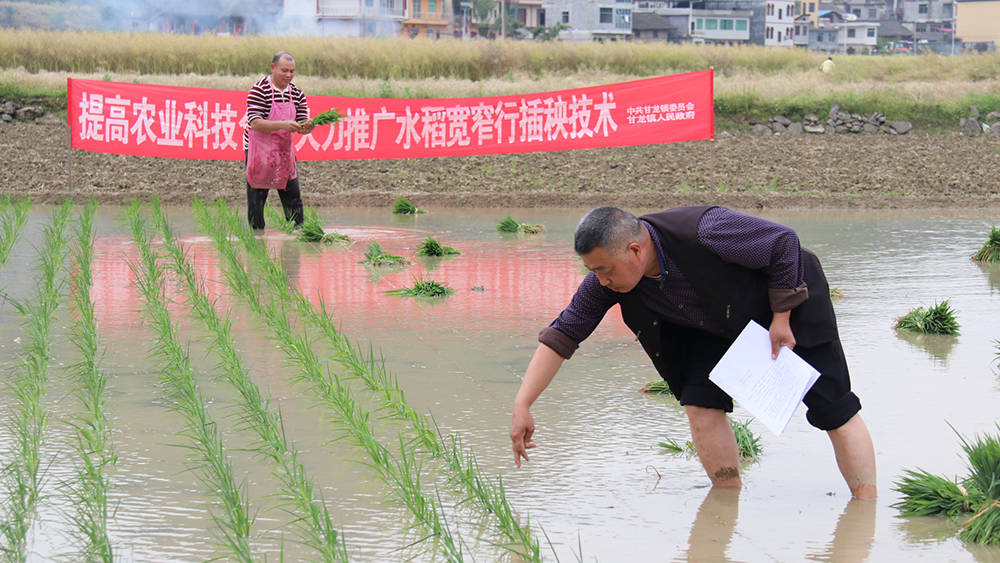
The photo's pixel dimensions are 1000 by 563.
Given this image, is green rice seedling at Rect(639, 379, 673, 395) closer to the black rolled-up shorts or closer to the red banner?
the black rolled-up shorts

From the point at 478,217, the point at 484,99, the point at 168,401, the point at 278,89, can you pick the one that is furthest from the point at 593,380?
the point at 484,99

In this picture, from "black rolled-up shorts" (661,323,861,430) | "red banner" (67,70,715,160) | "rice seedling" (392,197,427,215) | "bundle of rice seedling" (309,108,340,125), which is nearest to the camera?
"black rolled-up shorts" (661,323,861,430)

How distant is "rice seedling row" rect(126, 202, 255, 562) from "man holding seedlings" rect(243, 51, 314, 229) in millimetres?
3470

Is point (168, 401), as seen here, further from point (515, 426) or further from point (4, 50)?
point (4, 50)

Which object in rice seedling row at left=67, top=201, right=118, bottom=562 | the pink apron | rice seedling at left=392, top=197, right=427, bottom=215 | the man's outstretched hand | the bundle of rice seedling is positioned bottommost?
rice seedling at left=392, top=197, right=427, bottom=215

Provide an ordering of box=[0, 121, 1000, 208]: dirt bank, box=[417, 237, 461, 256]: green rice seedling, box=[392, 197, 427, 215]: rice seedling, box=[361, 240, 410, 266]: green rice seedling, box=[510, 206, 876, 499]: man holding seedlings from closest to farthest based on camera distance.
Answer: box=[510, 206, 876, 499]: man holding seedlings
box=[361, 240, 410, 266]: green rice seedling
box=[417, 237, 461, 256]: green rice seedling
box=[392, 197, 427, 215]: rice seedling
box=[0, 121, 1000, 208]: dirt bank

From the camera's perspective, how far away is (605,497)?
4.07 metres

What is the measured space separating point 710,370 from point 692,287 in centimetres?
35

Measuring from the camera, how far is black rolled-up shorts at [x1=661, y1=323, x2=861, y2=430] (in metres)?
3.88

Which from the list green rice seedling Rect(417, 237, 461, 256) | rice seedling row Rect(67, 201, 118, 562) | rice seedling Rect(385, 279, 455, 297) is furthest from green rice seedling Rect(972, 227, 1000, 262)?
rice seedling row Rect(67, 201, 118, 562)

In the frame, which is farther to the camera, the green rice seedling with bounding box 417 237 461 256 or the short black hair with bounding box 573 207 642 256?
the green rice seedling with bounding box 417 237 461 256

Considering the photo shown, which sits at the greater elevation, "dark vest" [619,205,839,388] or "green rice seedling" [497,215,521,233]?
"dark vest" [619,205,839,388]

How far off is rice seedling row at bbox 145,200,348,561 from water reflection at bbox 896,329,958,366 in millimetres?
3437

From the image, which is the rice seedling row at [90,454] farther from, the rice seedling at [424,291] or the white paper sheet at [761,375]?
the rice seedling at [424,291]
